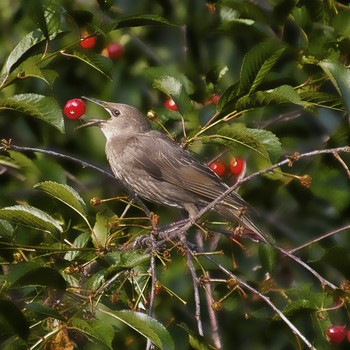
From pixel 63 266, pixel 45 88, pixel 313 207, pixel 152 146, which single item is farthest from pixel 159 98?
pixel 63 266

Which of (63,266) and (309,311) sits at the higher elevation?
(63,266)

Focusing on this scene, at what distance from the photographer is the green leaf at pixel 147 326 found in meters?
3.66

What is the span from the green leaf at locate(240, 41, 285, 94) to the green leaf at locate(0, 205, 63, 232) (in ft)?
3.61

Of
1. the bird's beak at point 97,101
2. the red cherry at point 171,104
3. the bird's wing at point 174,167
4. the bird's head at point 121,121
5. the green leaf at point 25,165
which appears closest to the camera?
the green leaf at point 25,165

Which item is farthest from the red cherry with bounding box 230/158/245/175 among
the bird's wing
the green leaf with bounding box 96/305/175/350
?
the green leaf with bounding box 96/305/175/350

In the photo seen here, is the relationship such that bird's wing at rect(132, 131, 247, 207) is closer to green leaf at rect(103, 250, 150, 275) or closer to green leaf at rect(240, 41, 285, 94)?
green leaf at rect(240, 41, 285, 94)

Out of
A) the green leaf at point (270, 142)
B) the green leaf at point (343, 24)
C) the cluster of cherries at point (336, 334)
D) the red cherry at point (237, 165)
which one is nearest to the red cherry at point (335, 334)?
the cluster of cherries at point (336, 334)

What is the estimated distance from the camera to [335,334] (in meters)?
4.55

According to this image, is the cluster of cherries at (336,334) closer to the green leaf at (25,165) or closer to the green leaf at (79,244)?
the green leaf at (79,244)

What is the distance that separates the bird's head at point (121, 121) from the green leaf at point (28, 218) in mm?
1932

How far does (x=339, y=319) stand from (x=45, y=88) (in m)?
2.08

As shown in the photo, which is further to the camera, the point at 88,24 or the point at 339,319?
the point at 339,319

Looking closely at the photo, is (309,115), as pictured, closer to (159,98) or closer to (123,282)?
A: (159,98)

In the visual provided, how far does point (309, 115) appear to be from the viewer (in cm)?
627
